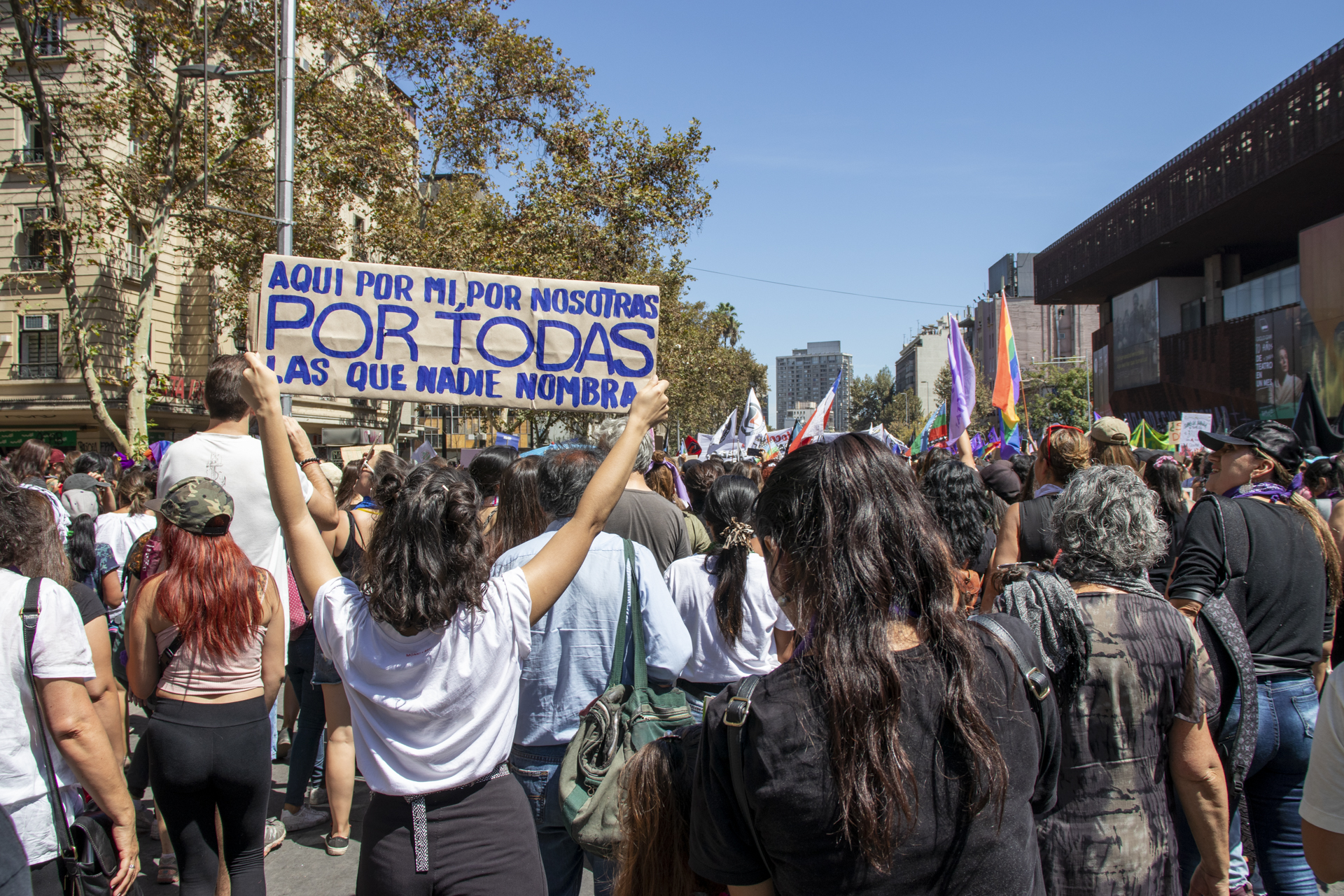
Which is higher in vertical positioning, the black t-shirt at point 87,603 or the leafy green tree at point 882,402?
the leafy green tree at point 882,402

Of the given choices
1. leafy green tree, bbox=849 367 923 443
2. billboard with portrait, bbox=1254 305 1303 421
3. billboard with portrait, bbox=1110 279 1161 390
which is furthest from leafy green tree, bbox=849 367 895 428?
billboard with portrait, bbox=1254 305 1303 421

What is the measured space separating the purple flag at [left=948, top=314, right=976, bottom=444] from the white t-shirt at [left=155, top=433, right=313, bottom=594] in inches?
217

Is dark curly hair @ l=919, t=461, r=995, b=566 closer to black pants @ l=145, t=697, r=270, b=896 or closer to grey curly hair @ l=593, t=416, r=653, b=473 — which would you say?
grey curly hair @ l=593, t=416, r=653, b=473

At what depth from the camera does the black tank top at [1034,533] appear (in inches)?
157

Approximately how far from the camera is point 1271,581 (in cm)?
326

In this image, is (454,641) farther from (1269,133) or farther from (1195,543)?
(1269,133)

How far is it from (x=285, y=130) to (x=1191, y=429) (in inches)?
515

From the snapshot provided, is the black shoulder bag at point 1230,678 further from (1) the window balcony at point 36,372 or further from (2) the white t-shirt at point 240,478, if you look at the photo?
(1) the window balcony at point 36,372

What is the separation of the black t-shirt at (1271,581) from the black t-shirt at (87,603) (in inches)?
140

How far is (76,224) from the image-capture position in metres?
15.5

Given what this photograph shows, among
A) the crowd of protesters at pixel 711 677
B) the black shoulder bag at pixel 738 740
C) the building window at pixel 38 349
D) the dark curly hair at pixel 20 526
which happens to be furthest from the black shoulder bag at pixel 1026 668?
the building window at pixel 38 349

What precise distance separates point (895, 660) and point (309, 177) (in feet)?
65.6

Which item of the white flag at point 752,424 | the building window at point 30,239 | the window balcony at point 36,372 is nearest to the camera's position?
the white flag at point 752,424

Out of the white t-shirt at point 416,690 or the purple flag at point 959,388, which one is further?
the purple flag at point 959,388
